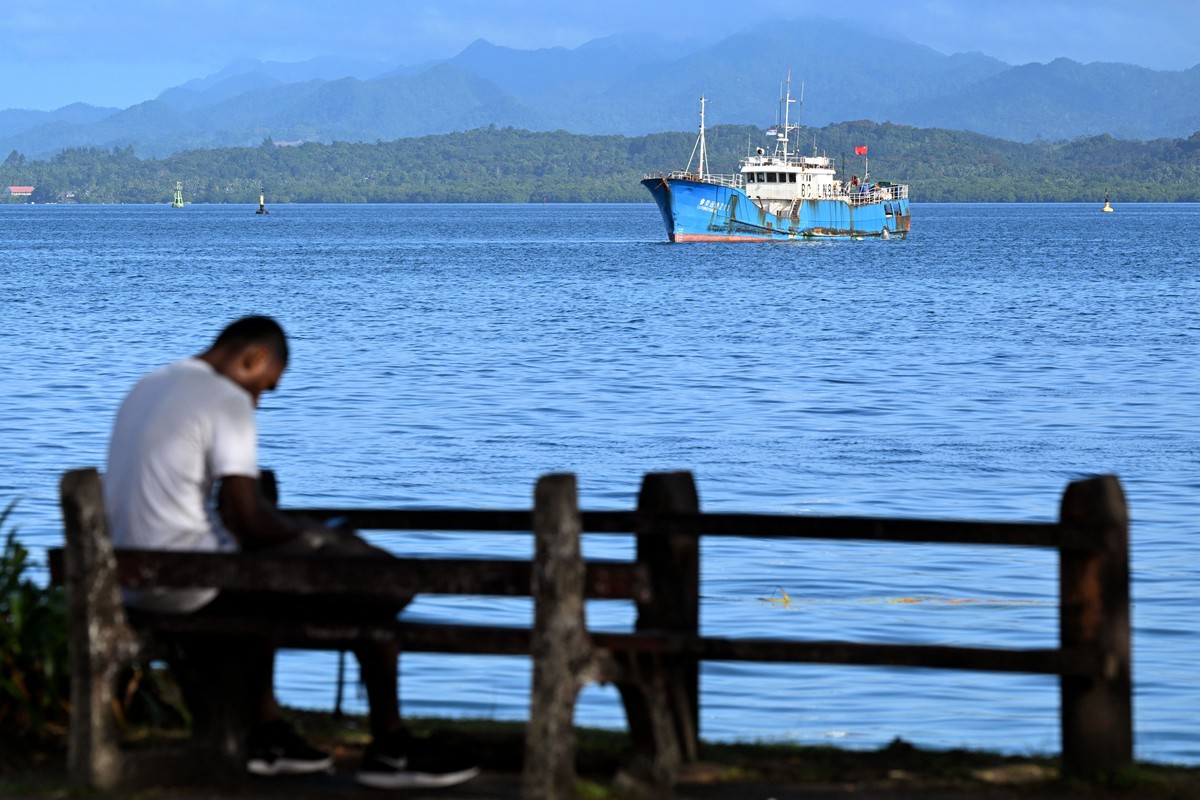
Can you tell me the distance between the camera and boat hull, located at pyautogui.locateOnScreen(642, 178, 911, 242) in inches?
3846

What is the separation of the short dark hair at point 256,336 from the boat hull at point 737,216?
91.2 metres

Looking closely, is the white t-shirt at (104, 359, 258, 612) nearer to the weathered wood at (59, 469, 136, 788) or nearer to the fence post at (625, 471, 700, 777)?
the weathered wood at (59, 469, 136, 788)

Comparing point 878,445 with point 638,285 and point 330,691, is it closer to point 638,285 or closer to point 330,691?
point 330,691

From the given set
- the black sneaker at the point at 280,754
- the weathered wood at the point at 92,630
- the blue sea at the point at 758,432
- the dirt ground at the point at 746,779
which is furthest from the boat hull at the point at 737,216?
the weathered wood at the point at 92,630

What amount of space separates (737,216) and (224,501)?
308ft

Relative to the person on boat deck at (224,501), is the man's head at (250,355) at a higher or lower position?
Result: higher

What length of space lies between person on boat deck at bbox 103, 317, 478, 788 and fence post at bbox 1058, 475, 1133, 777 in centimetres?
185

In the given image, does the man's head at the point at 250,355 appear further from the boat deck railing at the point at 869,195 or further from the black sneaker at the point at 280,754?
the boat deck railing at the point at 869,195

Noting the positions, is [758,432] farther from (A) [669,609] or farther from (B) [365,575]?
(B) [365,575]

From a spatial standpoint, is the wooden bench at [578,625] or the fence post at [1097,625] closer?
the wooden bench at [578,625]

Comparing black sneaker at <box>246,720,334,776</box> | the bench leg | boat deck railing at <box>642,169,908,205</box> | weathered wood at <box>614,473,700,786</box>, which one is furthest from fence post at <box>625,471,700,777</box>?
boat deck railing at <box>642,169,908,205</box>

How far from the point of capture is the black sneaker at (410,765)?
5547 millimetres

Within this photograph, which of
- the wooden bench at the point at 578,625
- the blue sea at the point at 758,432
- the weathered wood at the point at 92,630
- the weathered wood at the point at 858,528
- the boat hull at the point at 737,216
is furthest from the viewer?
the boat hull at the point at 737,216

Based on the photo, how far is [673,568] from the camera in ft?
19.2
